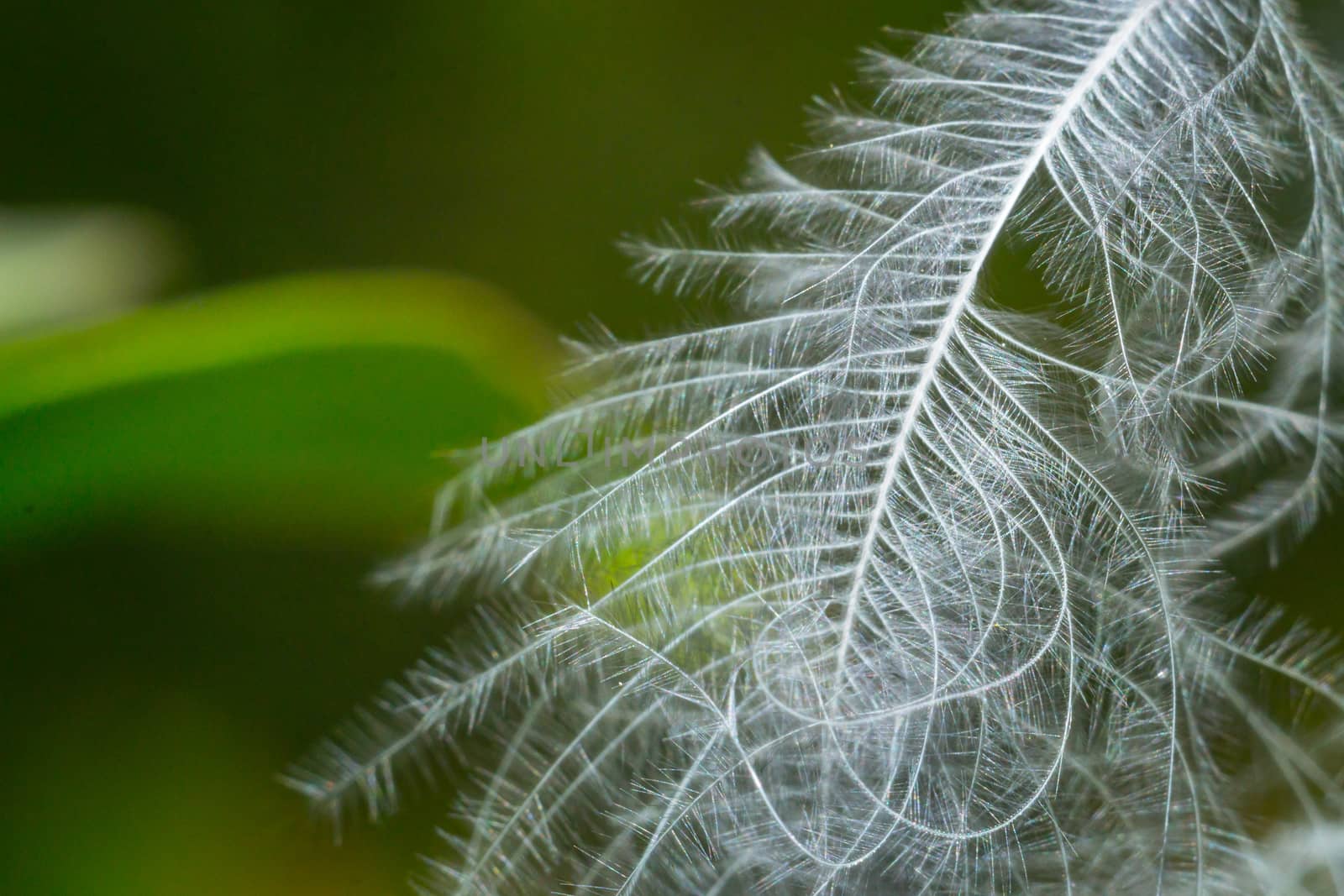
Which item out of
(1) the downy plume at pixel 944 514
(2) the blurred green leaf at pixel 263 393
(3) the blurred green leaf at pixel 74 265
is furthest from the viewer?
(3) the blurred green leaf at pixel 74 265

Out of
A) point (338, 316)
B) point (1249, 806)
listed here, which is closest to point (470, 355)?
point (338, 316)

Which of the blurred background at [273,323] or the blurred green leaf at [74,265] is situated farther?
the blurred green leaf at [74,265]

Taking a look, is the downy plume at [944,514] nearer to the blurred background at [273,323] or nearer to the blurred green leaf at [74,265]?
the blurred background at [273,323]

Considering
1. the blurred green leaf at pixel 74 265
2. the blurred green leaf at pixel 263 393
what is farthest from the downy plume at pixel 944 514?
the blurred green leaf at pixel 74 265

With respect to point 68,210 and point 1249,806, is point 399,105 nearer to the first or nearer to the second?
point 68,210

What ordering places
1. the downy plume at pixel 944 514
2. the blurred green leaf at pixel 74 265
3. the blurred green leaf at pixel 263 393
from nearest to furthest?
the downy plume at pixel 944 514
the blurred green leaf at pixel 263 393
the blurred green leaf at pixel 74 265

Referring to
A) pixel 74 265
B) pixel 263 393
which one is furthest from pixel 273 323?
pixel 74 265

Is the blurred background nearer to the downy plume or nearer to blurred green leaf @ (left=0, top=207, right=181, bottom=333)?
blurred green leaf @ (left=0, top=207, right=181, bottom=333)
